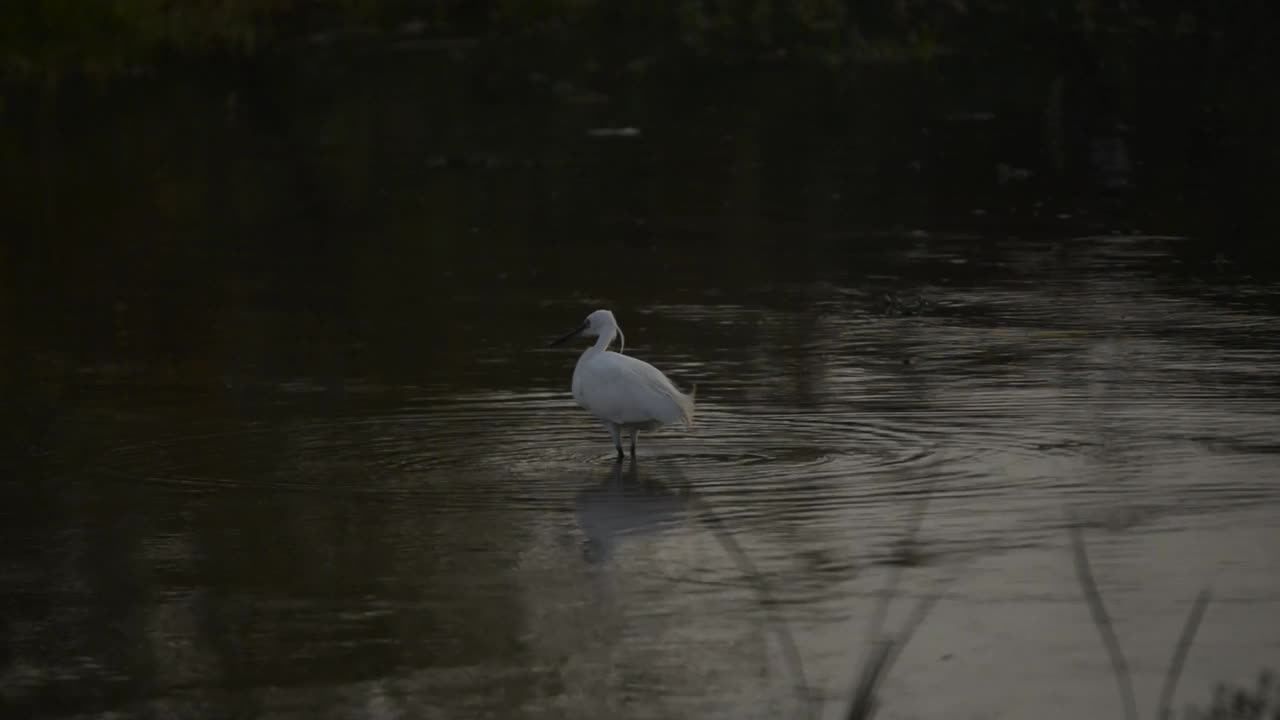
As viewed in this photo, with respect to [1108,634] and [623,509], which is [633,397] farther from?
[1108,634]

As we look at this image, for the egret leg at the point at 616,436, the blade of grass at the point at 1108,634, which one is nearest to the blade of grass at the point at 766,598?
the blade of grass at the point at 1108,634

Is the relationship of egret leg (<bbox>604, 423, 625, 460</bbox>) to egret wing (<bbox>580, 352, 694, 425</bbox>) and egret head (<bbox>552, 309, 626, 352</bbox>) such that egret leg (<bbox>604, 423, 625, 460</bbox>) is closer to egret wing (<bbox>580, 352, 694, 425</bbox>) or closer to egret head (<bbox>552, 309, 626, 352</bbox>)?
egret wing (<bbox>580, 352, 694, 425</bbox>)

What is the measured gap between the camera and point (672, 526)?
10.2 metres

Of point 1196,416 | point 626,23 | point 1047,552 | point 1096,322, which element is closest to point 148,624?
point 1047,552

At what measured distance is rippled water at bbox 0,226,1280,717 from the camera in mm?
8047

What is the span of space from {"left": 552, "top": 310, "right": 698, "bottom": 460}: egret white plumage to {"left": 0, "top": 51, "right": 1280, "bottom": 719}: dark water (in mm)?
215

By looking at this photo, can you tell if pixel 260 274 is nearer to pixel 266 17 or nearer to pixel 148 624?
pixel 148 624

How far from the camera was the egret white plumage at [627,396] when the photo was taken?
11500 millimetres

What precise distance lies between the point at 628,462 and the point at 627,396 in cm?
39

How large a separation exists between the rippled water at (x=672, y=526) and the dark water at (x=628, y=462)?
28 mm

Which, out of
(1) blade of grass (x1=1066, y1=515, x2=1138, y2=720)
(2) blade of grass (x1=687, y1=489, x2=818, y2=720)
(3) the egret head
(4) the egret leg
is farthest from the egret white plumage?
(1) blade of grass (x1=1066, y1=515, x2=1138, y2=720)

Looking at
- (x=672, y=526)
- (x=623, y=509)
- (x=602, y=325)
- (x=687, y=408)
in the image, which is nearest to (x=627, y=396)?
(x=687, y=408)

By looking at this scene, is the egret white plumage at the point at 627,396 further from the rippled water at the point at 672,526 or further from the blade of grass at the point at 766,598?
the blade of grass at the point at 766,598

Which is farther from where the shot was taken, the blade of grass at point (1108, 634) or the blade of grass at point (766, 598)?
the blade of grass at point (766, 598)
